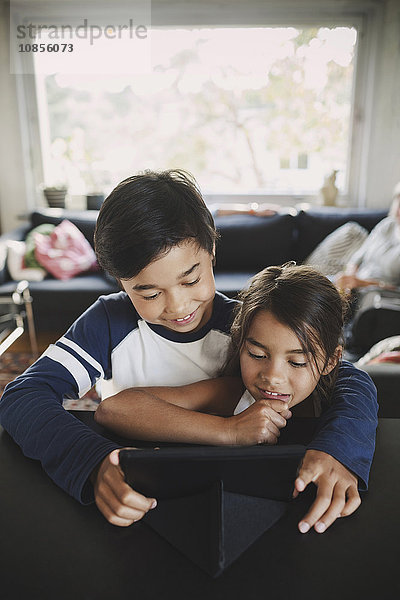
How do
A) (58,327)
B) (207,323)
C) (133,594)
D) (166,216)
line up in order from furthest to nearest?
(58,327) → (207,323) → (166,216) → (133,594)

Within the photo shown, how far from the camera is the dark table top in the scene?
49 cm

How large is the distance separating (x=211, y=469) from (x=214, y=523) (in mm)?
56

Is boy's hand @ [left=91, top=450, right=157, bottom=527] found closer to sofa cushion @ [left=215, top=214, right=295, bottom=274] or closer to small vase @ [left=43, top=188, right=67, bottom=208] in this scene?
sofa cushion @ [left=215, top=214, right=295, bottom=274]

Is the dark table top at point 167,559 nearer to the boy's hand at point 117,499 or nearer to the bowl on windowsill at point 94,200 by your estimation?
the boy's hand at point 117,499

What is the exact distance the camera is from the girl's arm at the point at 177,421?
0.71 meters

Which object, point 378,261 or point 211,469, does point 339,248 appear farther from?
point 211,469

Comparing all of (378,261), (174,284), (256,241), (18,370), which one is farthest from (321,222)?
(174,284)

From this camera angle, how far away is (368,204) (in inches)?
161

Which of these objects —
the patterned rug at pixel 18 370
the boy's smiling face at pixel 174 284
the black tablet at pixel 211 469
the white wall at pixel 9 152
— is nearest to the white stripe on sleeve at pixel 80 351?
the boy's smiling face at pixel 174 284

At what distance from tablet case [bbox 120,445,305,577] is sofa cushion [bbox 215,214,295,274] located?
10.3 feet

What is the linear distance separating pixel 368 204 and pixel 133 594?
158 inches

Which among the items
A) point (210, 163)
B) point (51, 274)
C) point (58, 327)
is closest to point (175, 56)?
point (210, 163)

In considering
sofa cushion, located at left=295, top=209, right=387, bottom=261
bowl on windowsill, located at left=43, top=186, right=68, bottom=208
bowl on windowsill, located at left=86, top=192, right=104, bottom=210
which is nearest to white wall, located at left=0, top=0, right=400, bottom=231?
bowl on windowsill, located at left=43, top=186, right=68, bottom=208

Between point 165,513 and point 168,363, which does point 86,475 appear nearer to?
A: point 165,513
